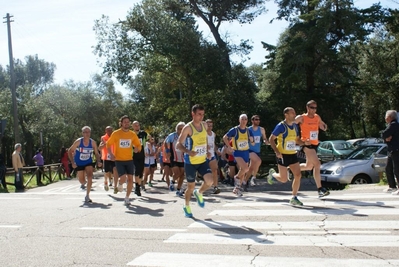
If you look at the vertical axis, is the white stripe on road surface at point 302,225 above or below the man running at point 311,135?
below

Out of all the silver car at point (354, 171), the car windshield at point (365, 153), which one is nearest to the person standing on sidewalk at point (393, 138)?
the silver car at point (354, 171)

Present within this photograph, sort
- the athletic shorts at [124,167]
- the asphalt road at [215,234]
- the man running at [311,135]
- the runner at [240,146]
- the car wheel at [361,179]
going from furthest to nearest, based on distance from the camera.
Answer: the car wheel at [361,179]
the runner at [240,146]
the athletic shorts at [124,167]
the man running at [311,135]
the asphalt road at [215,234]

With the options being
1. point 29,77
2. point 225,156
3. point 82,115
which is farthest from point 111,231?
point 29,77

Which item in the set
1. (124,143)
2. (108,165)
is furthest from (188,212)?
(108,165)

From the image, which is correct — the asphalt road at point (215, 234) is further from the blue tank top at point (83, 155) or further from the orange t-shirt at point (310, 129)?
the blue tank top at point (83, 155)

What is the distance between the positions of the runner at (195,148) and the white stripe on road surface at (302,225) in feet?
2.55

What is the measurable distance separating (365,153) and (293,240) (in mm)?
8777

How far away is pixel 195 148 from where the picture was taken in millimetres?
8172

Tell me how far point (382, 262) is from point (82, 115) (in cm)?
4673

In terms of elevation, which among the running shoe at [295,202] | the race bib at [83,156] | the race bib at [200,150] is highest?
the race bib at [200,150]

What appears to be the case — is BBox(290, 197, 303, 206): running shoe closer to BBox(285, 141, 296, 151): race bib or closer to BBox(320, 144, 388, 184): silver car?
BBox(285, 141, 296, 151): race bib

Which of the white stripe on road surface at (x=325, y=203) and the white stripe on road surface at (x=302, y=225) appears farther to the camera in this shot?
the white stripe on road surface at (x=325, y=203)

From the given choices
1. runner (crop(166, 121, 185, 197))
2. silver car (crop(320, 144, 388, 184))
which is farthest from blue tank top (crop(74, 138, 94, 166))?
silver car (crop(320, 144, 388, 184))

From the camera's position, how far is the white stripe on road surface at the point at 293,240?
5984 mm
